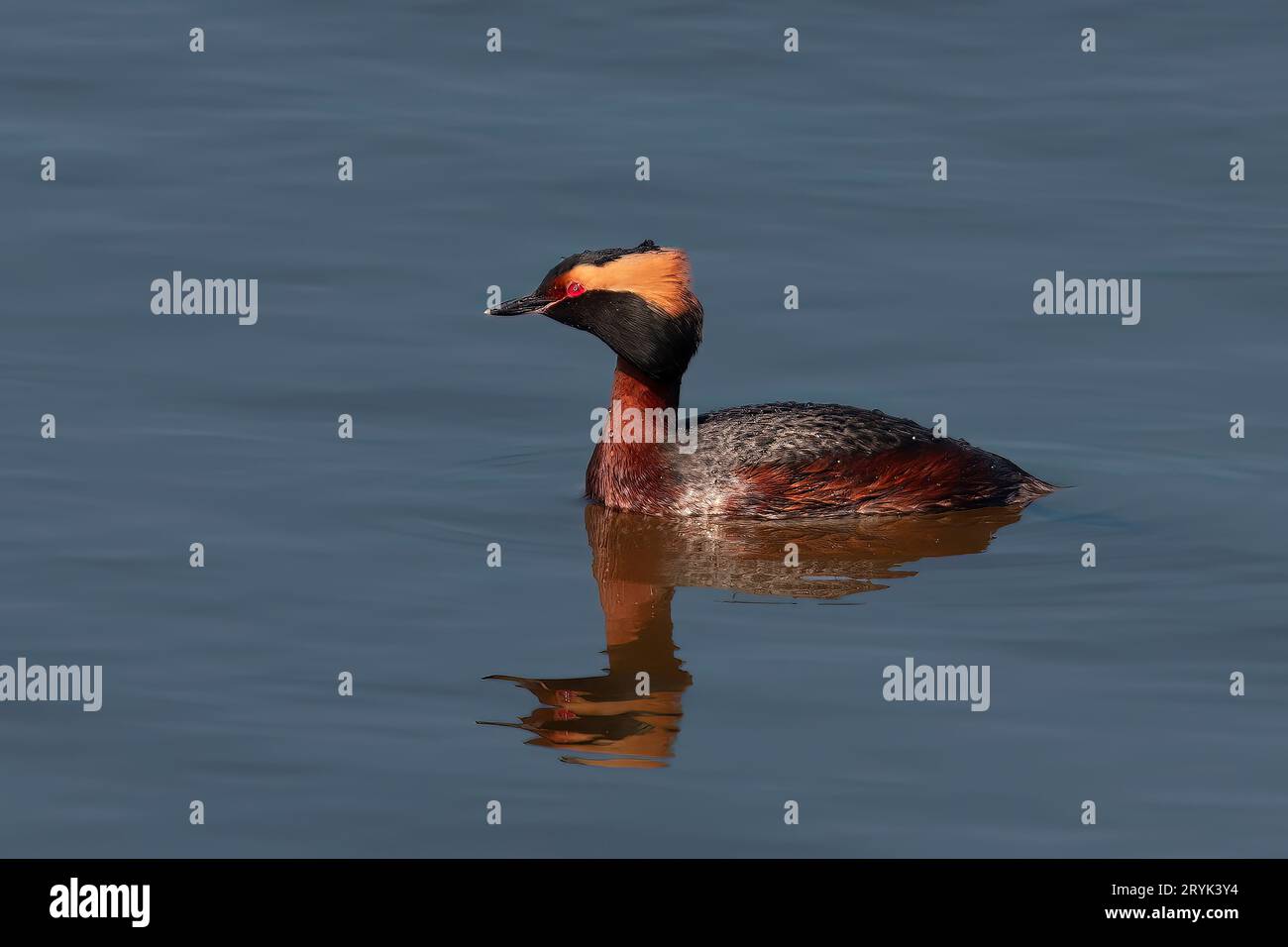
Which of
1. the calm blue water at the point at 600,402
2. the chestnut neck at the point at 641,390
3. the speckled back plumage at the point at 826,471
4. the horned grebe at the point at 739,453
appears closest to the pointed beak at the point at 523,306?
the horned grebe at the point at 739,453

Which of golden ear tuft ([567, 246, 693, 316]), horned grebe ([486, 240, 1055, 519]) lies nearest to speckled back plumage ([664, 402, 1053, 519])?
horned grebe ([486, 240, 1055, 519])

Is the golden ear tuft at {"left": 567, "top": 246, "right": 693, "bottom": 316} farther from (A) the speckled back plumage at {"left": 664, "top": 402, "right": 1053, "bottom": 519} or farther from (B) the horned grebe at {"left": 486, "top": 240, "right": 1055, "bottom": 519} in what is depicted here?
(A) the speckled back plumage at {"left": 664, "top": 402, "right": 1053, "bottom": 519}

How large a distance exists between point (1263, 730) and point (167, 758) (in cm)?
515

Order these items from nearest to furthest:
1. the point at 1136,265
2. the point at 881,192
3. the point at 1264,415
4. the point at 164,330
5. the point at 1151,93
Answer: the point at 1264,415
the point at 164,330
the point at 1136,265
the point at 881,192
the point at 1151,93

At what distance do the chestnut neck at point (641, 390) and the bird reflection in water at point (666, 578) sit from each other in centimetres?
76

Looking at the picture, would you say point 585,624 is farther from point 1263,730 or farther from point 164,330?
point 164,330

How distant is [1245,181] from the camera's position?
68.2ft

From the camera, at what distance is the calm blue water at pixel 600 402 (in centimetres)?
1069

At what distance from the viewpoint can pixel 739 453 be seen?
15305mm

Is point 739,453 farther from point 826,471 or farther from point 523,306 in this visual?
point 523,306

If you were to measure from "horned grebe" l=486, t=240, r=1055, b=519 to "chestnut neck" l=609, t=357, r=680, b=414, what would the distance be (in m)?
0.08

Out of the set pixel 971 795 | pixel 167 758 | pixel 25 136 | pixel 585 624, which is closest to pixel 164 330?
pixel 25 136

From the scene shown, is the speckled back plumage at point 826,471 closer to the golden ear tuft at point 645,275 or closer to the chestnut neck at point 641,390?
the chestnut neck at point 641,390

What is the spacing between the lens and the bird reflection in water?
1144 centimetres
